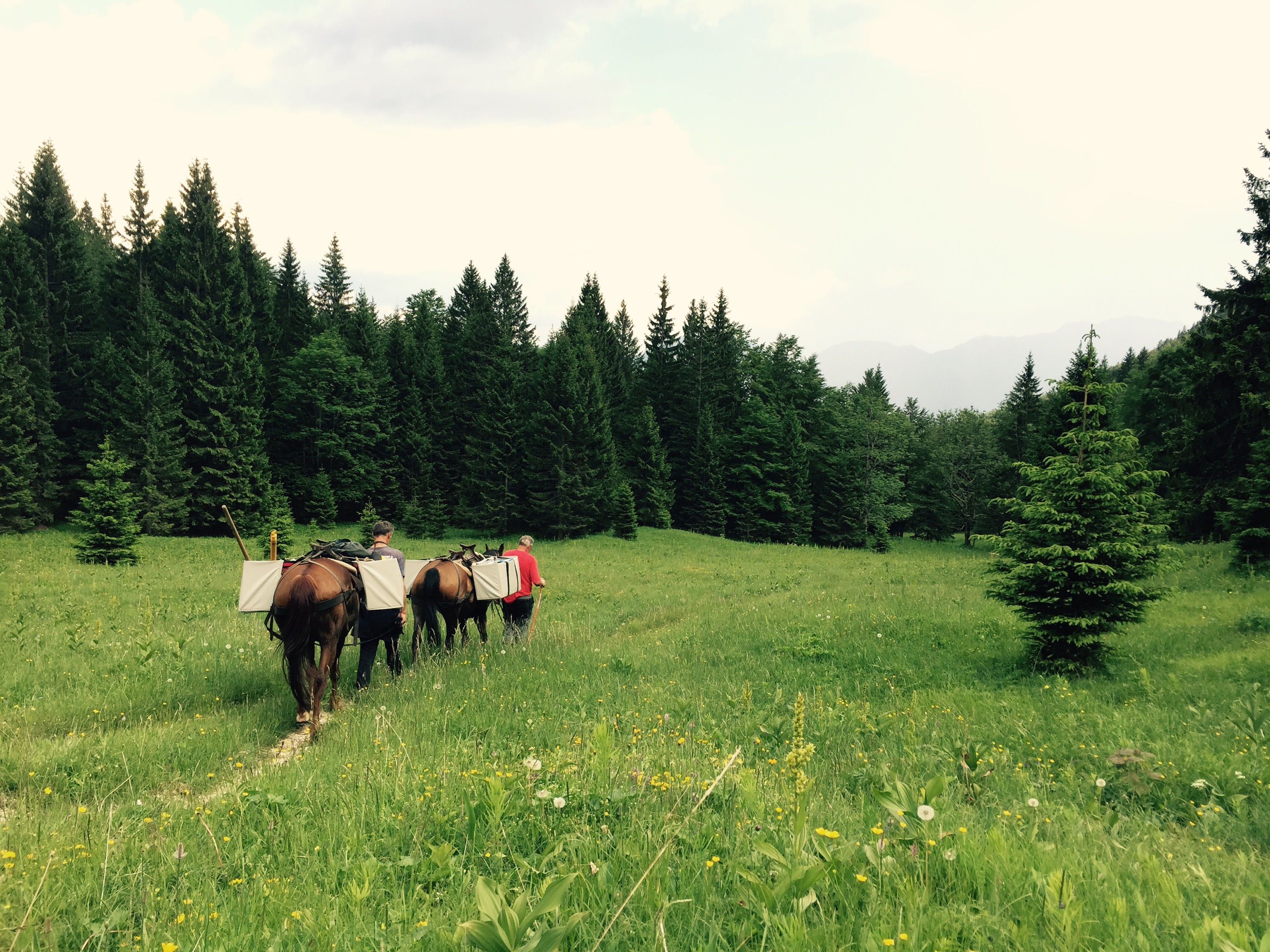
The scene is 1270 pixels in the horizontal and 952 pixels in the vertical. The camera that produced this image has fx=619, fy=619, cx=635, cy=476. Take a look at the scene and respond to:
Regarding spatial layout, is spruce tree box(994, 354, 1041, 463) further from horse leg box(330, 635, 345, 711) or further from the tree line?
horse leg box(330, 635, 345, 711)

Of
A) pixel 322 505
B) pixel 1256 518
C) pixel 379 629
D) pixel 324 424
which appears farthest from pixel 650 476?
pixel 379 629

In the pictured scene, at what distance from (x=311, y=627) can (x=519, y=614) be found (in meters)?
5.00

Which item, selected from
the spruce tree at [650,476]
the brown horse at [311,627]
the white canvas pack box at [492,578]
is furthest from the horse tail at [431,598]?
the spruce tree at [650,476]

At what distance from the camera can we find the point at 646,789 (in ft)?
12.9

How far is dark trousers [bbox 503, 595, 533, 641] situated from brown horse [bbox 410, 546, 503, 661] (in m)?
0.80

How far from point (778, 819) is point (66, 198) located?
2780 inches

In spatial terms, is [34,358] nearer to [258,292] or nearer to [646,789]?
[258,292]

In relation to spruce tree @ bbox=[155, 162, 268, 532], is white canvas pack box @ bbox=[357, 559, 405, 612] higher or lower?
lower

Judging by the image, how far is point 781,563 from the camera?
35.9m

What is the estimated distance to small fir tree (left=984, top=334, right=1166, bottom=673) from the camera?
8.97m

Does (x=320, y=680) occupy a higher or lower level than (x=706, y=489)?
lower

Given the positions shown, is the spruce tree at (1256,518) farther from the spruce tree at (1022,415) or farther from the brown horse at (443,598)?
the spruce tree at (1022,415)

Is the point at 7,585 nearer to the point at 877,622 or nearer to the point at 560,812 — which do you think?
the point at 560,812

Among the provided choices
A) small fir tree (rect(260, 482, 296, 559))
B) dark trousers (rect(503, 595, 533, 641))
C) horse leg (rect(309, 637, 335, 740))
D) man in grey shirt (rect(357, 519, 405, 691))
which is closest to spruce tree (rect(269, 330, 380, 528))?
small fir tree (rect(260, 482, 296, 559))
